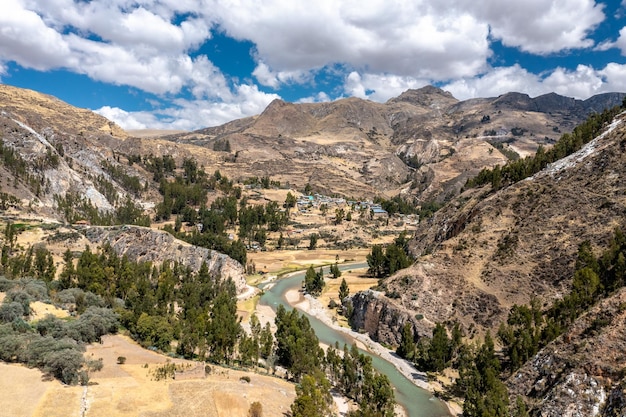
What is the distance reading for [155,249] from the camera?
99.8 meters

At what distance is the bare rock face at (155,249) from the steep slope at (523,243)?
143 feet

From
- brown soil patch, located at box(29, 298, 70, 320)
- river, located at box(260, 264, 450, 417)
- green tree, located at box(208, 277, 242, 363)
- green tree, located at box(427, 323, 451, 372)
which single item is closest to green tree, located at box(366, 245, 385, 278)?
river, located at box(260, 264, 450, 417)

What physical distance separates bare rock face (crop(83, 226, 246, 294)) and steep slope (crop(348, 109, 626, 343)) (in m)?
43.6

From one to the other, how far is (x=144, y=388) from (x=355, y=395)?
81.4ft

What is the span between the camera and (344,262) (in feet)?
474

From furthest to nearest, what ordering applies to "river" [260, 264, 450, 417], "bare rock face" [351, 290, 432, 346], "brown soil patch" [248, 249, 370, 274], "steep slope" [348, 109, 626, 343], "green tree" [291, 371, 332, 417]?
"brown soil patch" [248, 249, 370, 274] < "bare rock face" [351, 290, 432, 346] < "steep slope" [348, 109, 626, 343] < "river" [260, 264, 450, 417] < "green tree" [291, 371, 332, 417]

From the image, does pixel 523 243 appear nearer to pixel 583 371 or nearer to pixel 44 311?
pixel 583 371

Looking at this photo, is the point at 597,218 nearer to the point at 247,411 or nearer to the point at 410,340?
the point at 410,340

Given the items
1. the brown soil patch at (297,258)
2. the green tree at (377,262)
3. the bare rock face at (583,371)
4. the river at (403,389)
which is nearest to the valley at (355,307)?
the bare rock face at (583,371)

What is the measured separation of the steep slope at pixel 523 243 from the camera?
65.3 m

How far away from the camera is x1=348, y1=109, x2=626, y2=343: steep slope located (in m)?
65.3

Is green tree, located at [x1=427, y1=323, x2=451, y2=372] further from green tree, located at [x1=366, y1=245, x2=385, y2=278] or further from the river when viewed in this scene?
green tree, located at [x1=366, y1=245, x2=385, y2=278]

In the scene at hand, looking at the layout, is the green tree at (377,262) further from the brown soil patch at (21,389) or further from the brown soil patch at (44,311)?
the brown soil patch at (21,389)

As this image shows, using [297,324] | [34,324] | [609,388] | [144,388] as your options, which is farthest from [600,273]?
[34,324]
